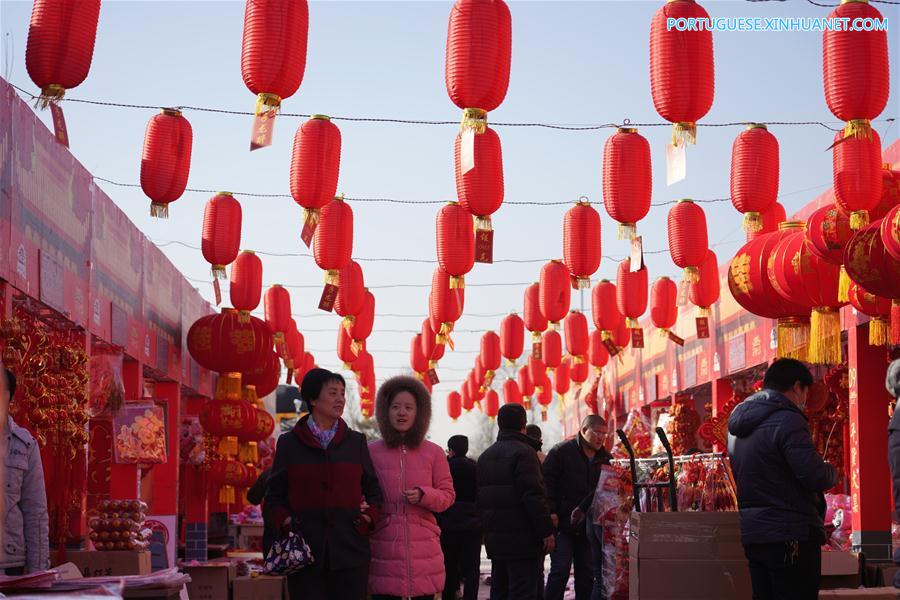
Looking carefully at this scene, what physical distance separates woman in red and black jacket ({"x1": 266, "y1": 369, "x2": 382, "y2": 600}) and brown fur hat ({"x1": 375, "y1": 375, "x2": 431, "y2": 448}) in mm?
245

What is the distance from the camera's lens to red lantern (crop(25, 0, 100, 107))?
26.6 feet

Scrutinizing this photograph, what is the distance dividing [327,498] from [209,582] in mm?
3955

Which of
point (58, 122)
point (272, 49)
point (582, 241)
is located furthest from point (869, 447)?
point (58, 122)

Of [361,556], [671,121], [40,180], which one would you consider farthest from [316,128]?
[361,556]

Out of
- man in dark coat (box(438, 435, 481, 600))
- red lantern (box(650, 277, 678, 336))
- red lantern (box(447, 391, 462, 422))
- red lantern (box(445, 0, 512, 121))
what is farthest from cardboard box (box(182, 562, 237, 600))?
red lantern (box(447, 391, 462, 422))

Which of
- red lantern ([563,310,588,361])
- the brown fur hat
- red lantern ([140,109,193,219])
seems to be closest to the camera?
the brown fur hat

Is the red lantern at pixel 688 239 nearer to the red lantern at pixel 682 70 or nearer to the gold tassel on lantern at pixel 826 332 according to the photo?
the gold tassel on lantern at pixel 826 332

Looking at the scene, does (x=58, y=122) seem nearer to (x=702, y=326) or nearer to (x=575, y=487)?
(x=575, y=487)

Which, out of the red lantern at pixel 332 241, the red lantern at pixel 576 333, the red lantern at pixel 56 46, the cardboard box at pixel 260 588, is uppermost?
the red lantern at pixel 56 46

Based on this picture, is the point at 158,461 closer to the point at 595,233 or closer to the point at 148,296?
the point at 148,296

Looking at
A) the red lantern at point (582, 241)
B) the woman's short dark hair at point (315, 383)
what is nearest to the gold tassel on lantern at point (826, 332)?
the red lantern at point (582, 241)

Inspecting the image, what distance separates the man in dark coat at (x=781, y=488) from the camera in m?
5.95

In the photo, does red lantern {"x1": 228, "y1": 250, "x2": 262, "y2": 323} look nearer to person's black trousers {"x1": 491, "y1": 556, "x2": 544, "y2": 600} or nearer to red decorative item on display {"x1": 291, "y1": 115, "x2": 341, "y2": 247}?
red decorative item on display {"x1": 291, "y1": 115, "x2": 341, "y2": 247}

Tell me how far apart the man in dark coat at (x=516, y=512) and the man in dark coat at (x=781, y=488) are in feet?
7.53
